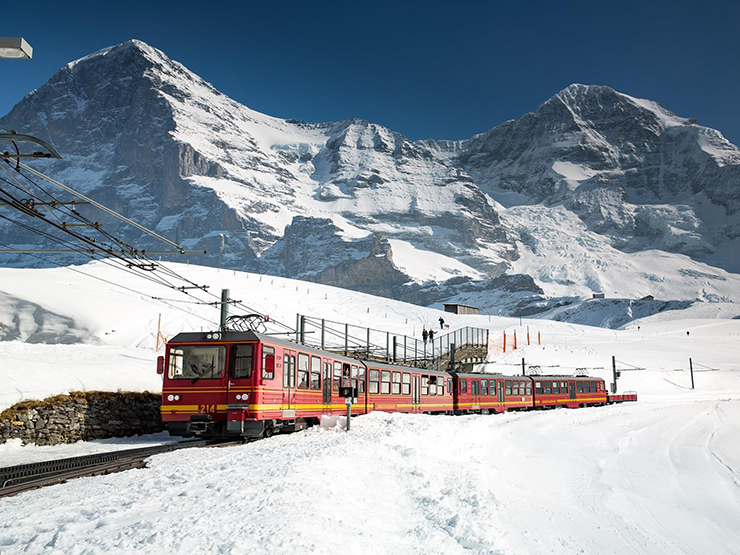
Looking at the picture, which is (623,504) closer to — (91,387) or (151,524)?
(151,524)

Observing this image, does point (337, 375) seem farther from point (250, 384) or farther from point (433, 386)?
point (433, 386)

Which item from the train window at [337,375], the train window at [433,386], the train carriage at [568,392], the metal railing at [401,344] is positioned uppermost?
the metal railing at [401,344]

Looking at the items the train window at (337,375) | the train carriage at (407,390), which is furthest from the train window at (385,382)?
the train window at (337,375)

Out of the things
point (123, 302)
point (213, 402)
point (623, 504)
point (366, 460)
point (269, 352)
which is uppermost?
point (123, 302)

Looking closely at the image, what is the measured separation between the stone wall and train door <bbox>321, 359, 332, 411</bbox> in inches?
243

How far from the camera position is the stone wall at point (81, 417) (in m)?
15.2

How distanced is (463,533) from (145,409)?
14.6 m

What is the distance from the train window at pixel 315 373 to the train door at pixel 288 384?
154 centimetres

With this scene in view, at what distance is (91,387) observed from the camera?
18.8 m

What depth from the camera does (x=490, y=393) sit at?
A: 115 ft

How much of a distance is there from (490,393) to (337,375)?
1691 centimetres

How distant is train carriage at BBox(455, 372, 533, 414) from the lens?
108 ft

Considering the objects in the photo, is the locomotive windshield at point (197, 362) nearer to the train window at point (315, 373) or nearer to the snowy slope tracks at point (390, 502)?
the snowy slope tracks at point (390, 502)

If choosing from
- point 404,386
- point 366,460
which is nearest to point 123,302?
point 404,386
